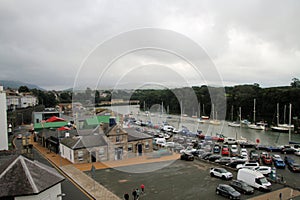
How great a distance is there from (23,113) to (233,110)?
44.3 metres

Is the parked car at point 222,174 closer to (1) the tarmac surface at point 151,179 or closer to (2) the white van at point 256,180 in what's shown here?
(1) the tarmac surface at point 151,179

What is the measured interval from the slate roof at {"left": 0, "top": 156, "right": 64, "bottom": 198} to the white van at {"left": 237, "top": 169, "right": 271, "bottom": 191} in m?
9.81

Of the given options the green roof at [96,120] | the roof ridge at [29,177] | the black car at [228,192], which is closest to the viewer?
the roof ridge at [29,177]

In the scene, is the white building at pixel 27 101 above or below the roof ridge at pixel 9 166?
above

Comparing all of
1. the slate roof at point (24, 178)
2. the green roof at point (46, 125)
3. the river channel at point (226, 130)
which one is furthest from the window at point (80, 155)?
the green roof at point (46, 125)

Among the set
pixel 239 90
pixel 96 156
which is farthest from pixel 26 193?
pixel 239 90

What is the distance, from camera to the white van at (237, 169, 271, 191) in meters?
12.5

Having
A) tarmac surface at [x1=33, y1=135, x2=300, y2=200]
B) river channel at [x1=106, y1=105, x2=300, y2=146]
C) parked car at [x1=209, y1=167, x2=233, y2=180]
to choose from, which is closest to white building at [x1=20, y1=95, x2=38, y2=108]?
river channel at [x1=106, y1=105, x2=300, y2=146]

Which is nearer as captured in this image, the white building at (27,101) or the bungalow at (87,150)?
the bungalow at (87,150)

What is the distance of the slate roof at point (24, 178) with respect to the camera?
8.84 m

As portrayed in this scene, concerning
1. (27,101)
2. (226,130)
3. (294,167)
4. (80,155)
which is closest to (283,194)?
(294,167)

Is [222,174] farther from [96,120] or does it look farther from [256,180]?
[96,120]

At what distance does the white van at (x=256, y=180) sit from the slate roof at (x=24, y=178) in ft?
32.2

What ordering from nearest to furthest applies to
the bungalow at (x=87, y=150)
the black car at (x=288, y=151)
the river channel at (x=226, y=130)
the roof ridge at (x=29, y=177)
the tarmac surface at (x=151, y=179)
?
the roof ridge at (x=29, y=177) → the tarmac surface at (x=151, y=179) → the bungalow at (x=87, y=150) → the black car at (x=288, y=151) → the river channel at (x=226, y=130)
